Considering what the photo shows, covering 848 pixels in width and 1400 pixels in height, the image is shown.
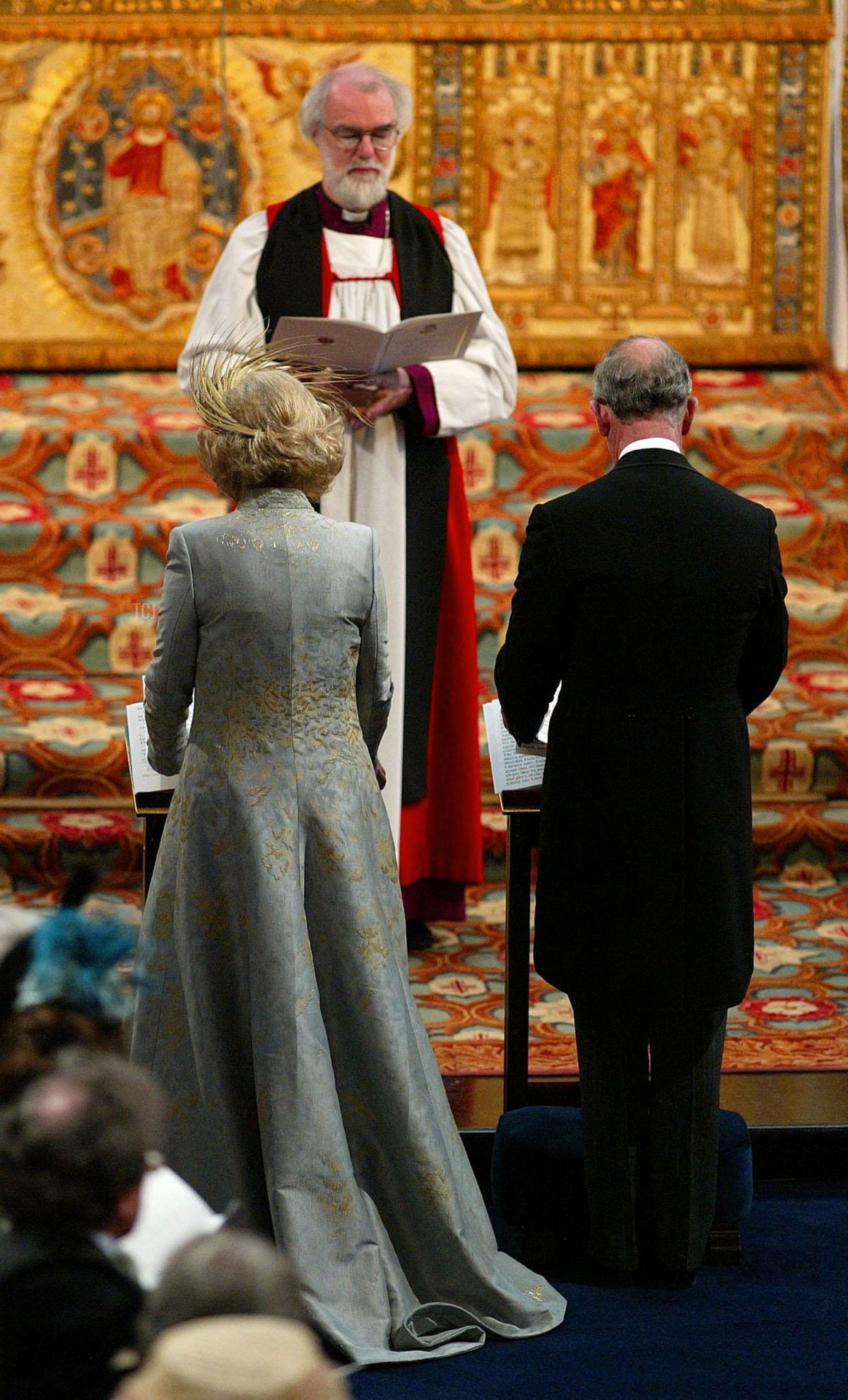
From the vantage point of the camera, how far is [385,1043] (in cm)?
331

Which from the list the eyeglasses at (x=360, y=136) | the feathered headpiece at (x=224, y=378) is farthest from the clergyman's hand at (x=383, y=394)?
the feathered headpiece at (x=224, y=378)

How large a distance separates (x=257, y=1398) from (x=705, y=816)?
2299 mm

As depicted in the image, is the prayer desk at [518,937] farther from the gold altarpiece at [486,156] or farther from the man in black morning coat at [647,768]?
the gold altarpiece at [486,156]

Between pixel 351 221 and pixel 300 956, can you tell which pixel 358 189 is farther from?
pixel 300 956

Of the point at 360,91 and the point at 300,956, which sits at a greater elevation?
the point at 360,91

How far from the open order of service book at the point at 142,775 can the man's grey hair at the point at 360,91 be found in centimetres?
205

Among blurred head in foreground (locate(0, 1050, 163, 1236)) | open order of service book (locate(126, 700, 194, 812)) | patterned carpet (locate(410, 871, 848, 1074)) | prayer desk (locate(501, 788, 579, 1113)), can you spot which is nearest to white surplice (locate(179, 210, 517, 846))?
patterned carpet (locate(410, 871, 848, 1074))

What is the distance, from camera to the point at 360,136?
16.2 feet

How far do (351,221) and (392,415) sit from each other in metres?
0.58

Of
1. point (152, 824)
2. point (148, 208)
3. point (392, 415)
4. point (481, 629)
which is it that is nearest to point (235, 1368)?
point (152, 824)

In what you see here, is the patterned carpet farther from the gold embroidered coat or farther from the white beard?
the white beard

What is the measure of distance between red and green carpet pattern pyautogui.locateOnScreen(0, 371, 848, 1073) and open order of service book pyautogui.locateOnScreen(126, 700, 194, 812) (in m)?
1.28

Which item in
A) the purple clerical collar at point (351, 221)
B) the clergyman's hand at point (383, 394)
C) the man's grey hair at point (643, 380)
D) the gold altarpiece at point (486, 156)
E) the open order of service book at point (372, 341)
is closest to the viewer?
the man's grey hair at point (643, 380)

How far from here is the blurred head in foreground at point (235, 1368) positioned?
49.5 inches
